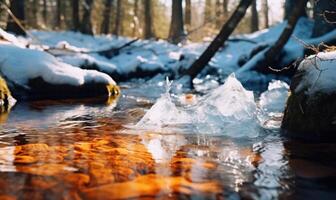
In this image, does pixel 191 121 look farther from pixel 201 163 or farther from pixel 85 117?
pixel 201 163

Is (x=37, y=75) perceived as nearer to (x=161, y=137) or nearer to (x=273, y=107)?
(x=273, y=107)

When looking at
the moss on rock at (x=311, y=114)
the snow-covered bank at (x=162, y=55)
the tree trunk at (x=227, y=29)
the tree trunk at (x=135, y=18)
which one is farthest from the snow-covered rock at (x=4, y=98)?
the tree trunk at (x=135, y=18)

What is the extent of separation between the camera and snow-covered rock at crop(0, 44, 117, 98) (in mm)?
8797

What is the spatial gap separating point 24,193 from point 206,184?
1201 millimetres

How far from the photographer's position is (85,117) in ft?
21.9

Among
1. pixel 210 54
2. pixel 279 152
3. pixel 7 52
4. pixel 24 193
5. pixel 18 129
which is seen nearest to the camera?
pixel 24 193

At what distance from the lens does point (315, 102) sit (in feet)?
16.3

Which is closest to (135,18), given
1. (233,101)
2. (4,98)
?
(4,98)

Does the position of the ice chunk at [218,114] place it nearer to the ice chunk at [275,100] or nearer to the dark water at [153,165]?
the dark water at [153,165]

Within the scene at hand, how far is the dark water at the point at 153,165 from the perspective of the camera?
2.97m

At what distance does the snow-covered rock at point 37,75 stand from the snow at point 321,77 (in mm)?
5166

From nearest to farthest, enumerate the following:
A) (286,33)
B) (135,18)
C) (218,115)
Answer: (218,115) < (286,33) < (135,18)

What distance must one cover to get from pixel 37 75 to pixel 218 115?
14.6ft

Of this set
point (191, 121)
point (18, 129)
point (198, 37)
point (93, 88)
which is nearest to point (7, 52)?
point (93, 88)
